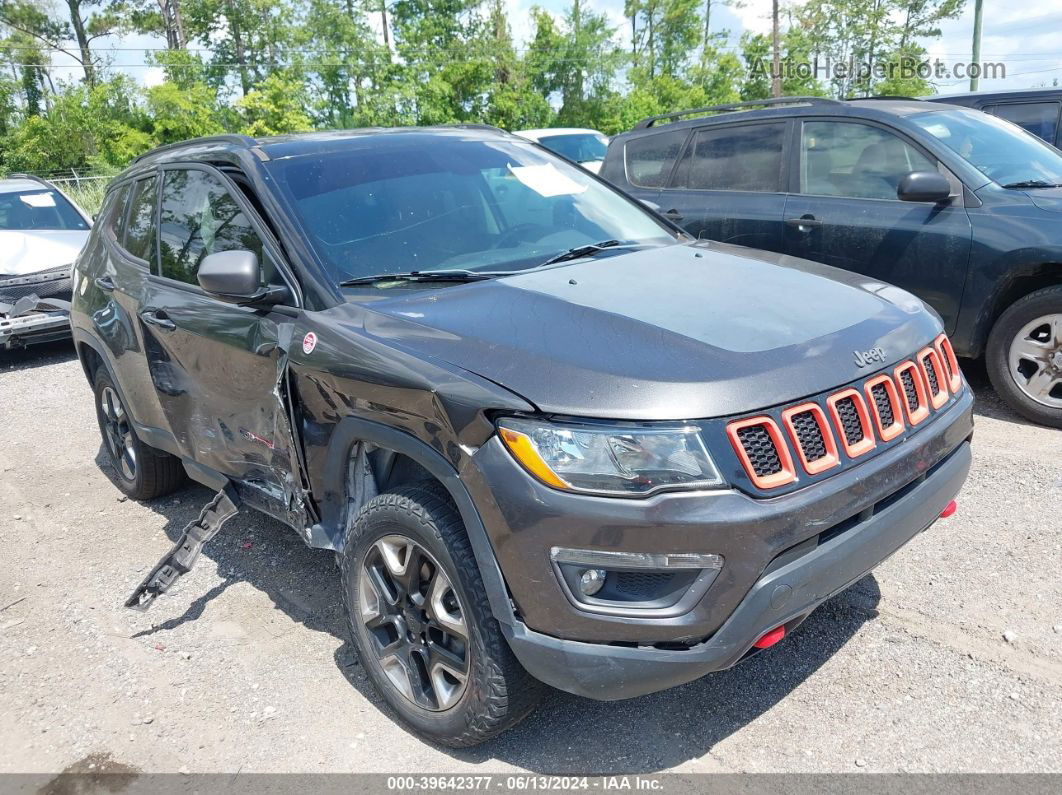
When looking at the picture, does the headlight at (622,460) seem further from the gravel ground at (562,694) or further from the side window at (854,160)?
the side window at (854,160)

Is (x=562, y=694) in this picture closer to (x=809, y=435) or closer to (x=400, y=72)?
(x=809, y=435)

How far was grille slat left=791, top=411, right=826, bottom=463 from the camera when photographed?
2316mm

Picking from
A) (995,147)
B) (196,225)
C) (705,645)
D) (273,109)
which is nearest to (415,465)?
(705,645)


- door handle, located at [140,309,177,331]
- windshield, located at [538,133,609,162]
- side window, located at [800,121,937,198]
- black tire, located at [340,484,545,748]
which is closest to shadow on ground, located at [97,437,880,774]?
black tire, located at [340,484,545,748]

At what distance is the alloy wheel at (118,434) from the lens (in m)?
4.91

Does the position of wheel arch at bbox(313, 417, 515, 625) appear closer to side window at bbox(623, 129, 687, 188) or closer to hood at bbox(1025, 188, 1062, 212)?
hood at bbox(1025, 188, 1062, 212)

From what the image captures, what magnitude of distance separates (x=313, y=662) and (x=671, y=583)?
1.68m

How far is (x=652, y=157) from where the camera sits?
7102mm

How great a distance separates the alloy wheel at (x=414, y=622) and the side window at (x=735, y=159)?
14.8 ft

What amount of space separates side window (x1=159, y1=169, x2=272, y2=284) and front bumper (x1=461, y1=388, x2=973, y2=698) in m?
1.53

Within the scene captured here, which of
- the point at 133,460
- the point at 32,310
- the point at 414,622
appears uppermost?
the point at 414,622

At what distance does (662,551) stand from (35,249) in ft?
30.8

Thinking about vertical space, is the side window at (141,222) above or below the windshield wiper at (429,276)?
above

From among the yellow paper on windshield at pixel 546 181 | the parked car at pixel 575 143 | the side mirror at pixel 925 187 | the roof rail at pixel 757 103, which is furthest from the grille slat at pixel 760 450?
the parked car at pixel 575 143
